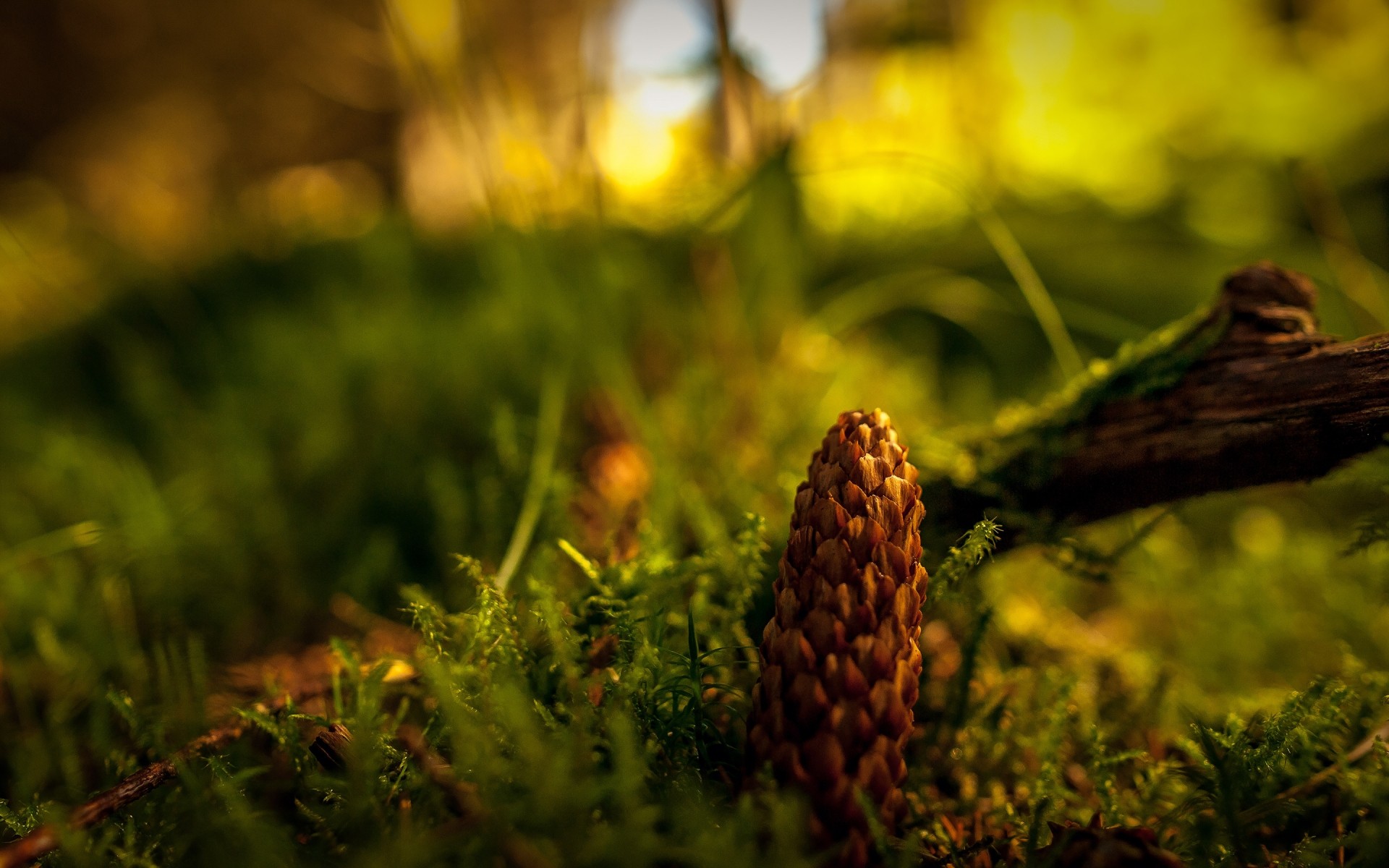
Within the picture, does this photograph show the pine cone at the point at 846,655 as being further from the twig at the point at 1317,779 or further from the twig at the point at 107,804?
the twig at the point at 107,804

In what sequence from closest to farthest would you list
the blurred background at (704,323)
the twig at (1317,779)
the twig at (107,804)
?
the twig at (107,804)
the twig at (1317,779)
the blurred background at (704,323)

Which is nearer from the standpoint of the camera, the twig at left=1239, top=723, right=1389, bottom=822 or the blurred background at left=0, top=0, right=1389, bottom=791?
the twig at left=1239, top=723, right=1389, bottom=822

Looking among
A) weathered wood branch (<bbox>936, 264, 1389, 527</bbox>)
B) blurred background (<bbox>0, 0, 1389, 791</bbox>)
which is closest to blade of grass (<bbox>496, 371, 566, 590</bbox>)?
blurred background (<bbox>0, 0, 1389, 791</bbox>)

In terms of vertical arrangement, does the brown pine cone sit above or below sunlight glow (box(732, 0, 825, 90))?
below

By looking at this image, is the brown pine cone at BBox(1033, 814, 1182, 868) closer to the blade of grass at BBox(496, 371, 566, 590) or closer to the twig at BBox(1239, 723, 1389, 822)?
the twig at BBox(1239, 723, 1389, 822)

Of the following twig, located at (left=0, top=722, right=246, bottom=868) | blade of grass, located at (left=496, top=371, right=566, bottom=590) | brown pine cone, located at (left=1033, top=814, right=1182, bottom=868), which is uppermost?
blade of grass, located at (left=496, top=371, right=566, bottom=590)

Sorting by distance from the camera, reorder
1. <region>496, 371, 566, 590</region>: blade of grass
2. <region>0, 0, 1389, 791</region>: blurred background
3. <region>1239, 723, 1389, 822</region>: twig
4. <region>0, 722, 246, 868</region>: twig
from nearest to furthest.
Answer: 1. <region>0, 722, 246, 868</region>: twig
2. <region>1239, 723, 1389, 822</region>: twig
3. <region>496, 371, 566, 590</region>: blade of grass
4. <region>0, 0, 1389, 791</region>: blurred background

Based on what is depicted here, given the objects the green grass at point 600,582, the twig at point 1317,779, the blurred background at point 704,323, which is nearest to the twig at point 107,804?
the green grass at point 600,582
